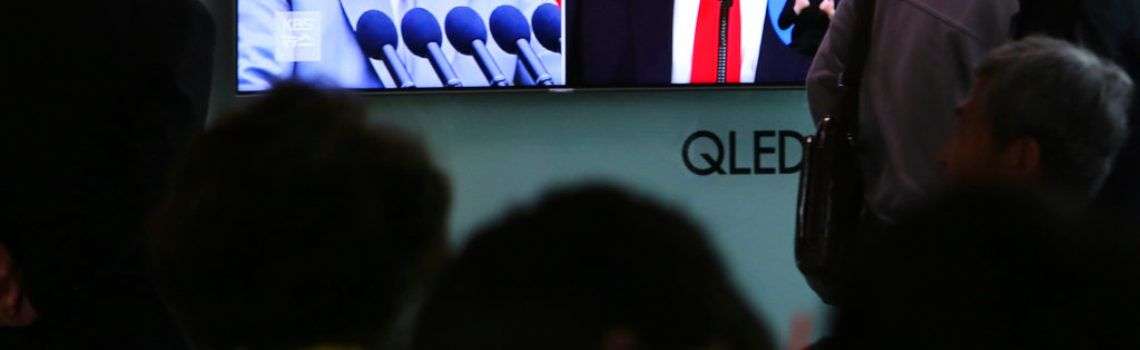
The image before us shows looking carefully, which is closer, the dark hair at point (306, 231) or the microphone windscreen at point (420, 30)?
the dark hair at point (306, 231)

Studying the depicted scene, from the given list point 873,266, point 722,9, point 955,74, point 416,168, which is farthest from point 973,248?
point 722,9

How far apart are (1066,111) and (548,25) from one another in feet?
6.35

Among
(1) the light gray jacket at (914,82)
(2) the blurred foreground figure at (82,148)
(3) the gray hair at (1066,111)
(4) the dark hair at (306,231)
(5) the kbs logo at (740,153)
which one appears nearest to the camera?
(4) the dark hair at (306,231)

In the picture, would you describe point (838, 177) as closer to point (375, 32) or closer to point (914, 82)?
point (914, 82)

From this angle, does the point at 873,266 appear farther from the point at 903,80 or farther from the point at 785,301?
the point at 785,301

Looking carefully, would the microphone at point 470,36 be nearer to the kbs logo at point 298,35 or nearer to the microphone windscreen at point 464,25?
the microphone windscreen at point 464,25

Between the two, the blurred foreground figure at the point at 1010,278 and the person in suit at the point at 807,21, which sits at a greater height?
the blurred foreground figure at the point at 1010,278

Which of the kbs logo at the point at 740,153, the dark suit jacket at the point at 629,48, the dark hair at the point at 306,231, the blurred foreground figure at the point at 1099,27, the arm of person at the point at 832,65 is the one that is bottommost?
the kbs logo at the point at 740,153

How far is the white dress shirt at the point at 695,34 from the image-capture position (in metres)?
3.81

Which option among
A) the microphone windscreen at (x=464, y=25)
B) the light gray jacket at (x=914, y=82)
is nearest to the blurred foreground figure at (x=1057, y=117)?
the light gray jacket at (x=914, y=82)

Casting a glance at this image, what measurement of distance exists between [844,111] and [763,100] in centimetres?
138

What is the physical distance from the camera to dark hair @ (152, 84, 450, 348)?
45.1 inches

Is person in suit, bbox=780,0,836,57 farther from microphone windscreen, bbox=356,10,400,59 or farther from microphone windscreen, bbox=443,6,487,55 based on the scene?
microphone windscreen, bbox=356,10,400,59

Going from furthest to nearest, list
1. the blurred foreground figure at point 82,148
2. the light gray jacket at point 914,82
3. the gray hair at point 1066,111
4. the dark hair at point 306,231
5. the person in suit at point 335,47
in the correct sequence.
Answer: the person in suit at point 335,47
the light gray jacket at point 914,82
the blurred foreground figure at point 82,148
the gray hair at point 1066,111
the dark hair at point 306,231
